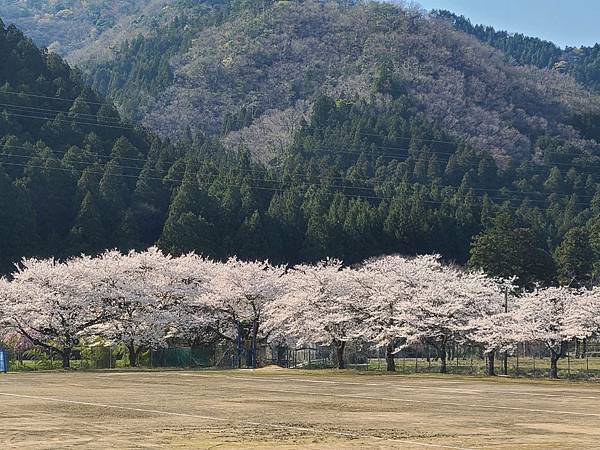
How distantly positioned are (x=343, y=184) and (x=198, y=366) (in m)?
57.0

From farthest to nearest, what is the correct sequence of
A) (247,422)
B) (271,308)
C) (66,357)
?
(271,308) < (66,357) < (247,422)

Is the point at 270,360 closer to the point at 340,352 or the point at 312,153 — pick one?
the point at 340,352

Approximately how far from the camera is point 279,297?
5600cm

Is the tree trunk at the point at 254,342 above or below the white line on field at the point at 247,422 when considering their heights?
above

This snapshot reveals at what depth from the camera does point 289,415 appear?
22.6m

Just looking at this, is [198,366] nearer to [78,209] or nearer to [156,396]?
[156,396]

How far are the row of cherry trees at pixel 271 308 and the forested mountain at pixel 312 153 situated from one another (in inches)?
860

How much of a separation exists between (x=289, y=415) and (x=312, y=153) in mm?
112592

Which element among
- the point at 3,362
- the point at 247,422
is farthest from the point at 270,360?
the point at 247,422

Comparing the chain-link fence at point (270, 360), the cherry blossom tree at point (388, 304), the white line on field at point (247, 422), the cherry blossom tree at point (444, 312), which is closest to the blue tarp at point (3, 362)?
the chain-link fence at point (270, 360)

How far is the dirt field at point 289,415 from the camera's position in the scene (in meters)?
17.5

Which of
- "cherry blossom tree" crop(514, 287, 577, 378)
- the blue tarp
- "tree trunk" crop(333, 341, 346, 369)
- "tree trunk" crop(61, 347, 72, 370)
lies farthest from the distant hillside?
the blue tarp

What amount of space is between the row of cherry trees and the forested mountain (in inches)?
860

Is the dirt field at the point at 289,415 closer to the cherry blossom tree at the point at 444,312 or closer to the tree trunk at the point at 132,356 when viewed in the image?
the cherry blossom tree at the point at 444,312
